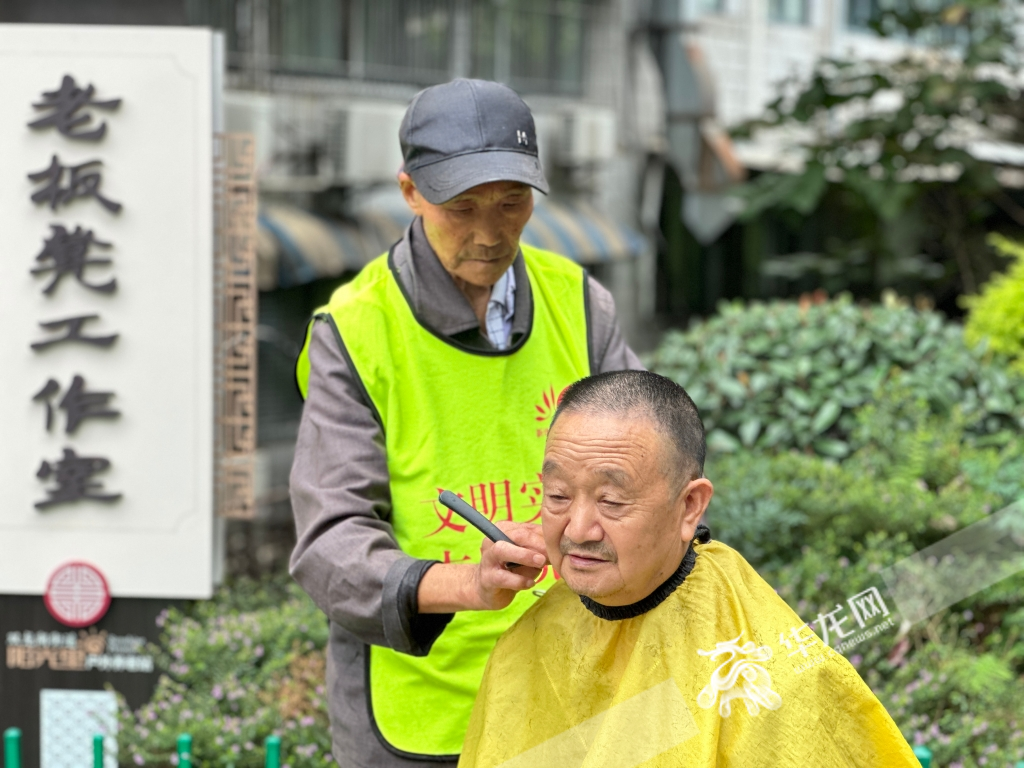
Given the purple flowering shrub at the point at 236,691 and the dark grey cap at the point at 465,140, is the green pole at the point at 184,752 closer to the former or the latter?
the purple flowering shrub at the point at 236,691

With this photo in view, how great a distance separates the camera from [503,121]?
2.01m

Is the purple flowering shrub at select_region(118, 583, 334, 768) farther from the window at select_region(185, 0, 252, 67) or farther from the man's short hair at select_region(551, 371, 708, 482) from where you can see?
the window at select_region(185, 0, 252, 67)

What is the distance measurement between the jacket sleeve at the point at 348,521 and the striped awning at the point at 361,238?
16.4 ft

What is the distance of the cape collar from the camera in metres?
1.86

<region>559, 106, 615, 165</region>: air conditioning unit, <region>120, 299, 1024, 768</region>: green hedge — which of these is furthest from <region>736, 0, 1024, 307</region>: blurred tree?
<region>559, 106, 615, 165</region>: air conditioning unit

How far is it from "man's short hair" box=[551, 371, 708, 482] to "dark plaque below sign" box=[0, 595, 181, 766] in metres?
2.74

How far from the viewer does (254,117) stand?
28.8 ft

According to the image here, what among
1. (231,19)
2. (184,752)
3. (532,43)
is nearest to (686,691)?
(184,752)

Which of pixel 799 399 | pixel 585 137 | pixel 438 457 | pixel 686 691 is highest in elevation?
pixel 585 137

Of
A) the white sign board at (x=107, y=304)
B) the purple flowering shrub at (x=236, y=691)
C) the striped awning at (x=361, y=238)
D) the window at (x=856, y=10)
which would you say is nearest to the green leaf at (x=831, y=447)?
the purple flowering shrub at (x=236, y=691)

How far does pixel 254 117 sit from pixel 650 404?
7604 millimetres

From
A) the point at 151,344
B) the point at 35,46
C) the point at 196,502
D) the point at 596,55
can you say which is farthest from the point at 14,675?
the point at 596,55

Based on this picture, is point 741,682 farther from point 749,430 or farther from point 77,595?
point 749,430

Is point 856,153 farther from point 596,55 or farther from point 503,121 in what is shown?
point 596,55
